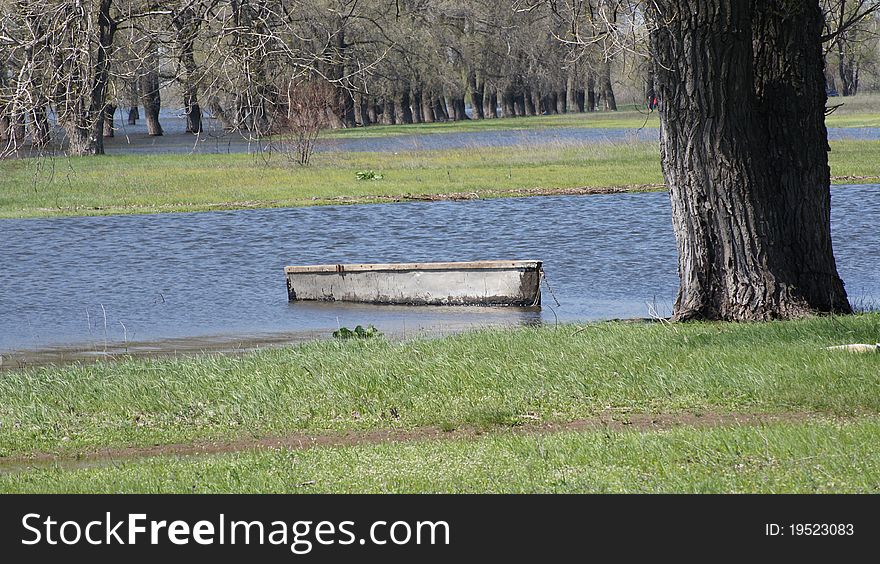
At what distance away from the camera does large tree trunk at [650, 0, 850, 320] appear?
1155 cm

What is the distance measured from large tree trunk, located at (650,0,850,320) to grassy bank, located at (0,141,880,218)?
58.7ft

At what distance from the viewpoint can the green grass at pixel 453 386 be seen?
8461 mm

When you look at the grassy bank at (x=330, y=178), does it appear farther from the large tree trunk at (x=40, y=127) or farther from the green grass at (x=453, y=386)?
the green grass at (x=453, y=386)

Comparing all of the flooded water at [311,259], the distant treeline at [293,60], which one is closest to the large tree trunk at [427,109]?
the distant treeline at [293,60]

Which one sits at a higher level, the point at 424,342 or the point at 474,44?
the point at 474,44

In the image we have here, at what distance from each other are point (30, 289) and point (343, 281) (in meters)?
5.38

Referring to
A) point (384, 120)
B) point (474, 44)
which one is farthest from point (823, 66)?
point (384, 120)

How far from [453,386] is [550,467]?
2.72 m

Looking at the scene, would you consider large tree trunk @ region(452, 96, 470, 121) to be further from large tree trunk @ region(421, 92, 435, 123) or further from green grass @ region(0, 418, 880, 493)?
green grass @ region(0, 418, 880, 493)

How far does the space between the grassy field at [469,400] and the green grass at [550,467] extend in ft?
0.08

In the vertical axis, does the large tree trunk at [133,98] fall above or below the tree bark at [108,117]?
above

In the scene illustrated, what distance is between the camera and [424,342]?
1159 cm

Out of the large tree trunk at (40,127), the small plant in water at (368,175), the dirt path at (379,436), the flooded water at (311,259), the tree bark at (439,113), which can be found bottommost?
the flooded water at (311,259)

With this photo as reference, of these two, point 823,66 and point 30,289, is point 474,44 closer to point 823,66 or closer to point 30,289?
point 30,289
